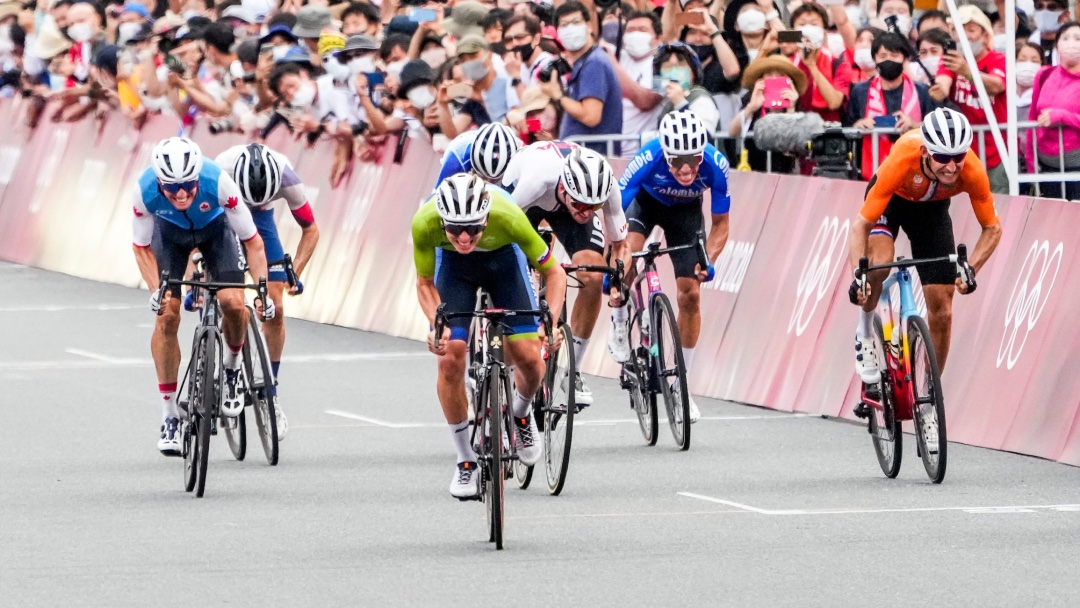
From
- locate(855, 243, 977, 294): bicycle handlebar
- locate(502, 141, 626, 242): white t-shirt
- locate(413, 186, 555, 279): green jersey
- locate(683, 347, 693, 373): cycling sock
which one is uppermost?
locate(502, 141, 626, 242): white t-shirt

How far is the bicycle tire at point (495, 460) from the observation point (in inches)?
380

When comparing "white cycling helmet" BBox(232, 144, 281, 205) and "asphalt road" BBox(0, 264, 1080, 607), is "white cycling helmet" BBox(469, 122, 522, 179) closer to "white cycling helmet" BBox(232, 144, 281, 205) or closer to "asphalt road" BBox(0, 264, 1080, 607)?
"white cycling helmet" BBox(232, 144, 281, 205)

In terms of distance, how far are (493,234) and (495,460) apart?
4.16 feet

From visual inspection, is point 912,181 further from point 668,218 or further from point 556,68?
point 556,68

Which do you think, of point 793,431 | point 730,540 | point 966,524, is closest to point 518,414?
point 730,540

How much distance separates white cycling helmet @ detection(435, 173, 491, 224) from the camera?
988 cm

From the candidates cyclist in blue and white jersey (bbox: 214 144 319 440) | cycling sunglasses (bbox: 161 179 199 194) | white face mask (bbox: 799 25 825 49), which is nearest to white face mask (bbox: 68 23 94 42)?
white face mask (bbox: 799 25 825 49)

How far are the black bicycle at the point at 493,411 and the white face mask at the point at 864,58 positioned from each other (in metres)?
7.13

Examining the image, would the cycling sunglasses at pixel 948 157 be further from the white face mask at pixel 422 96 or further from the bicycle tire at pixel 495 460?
the white face mask at pixel 422 96

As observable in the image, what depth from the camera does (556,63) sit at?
1761cm

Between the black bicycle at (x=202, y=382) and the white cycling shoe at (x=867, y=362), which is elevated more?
the white cycling shoe at (x=867, y=362)

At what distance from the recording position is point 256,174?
13547 mm

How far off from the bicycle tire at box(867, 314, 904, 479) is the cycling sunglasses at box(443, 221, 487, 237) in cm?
281

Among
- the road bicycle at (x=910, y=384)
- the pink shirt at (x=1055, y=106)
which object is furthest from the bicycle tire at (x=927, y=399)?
the pink shirt at (x=1055, y=106)
